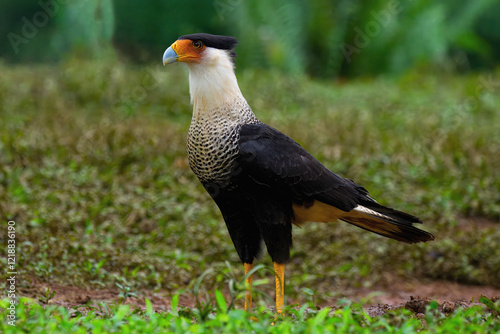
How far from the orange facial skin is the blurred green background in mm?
6196

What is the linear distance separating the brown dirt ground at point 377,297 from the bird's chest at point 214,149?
0.98 m

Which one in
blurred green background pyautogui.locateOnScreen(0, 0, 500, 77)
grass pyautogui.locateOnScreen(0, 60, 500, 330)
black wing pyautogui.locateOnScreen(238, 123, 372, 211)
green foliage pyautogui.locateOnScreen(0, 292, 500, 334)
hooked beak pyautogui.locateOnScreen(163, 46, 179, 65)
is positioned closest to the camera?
green foliage pyautogui.locateOnScreen(0, 292, 500, 334)

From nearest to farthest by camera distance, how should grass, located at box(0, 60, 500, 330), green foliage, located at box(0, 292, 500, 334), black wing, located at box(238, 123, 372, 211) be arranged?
green foliage, located at box(0, 292, 500, 334), black wing, located at box(238, 123, 372, 211), grass, located at box(0, 60, 500, 330)

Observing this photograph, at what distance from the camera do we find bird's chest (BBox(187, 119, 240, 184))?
3227 mm

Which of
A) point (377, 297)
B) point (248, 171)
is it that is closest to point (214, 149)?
point (248, 171)

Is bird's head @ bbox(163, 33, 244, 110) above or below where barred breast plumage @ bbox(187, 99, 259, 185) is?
above

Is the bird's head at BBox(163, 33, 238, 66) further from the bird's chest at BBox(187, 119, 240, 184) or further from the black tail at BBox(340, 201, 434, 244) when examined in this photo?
the black tail at BBox(340, 201, 434, 244)

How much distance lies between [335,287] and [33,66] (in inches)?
255

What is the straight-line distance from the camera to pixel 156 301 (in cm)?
395

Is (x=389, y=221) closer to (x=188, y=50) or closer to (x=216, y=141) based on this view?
(x=216, y=141)

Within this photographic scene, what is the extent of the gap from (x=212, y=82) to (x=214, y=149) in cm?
39

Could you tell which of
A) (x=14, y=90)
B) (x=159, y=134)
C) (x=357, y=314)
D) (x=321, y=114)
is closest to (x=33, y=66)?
(x=14, y=90)

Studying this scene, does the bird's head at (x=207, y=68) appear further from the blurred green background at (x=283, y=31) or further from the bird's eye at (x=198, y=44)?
the blurred green background at (x=283, y=31)

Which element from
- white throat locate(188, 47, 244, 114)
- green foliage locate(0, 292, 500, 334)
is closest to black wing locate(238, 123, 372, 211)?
white throat locate(188, 47, 244, 114)
